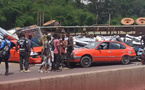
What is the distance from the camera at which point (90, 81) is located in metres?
6.69

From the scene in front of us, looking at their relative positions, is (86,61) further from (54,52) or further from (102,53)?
(54,52)

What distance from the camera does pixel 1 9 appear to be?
112 ft

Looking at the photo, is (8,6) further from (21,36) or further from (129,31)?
(21,36)

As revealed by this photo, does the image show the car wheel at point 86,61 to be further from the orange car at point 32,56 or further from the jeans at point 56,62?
the orange car at point 32,56

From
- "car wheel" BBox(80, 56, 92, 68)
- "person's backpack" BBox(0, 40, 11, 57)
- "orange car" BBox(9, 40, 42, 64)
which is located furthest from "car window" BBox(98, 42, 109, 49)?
"person's backpack" BBox(0, 40, 11, 57)

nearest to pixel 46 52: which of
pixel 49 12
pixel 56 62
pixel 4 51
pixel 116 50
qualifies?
pixel 56 62

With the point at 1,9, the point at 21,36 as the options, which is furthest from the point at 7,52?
the point at 1,9

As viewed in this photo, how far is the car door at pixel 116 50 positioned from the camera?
12.4 meters

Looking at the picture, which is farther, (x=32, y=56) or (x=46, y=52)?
(x=32, y=56)

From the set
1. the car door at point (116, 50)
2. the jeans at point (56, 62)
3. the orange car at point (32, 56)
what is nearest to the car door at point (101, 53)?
the car door at point (116, 50)

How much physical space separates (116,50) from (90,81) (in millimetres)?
6200

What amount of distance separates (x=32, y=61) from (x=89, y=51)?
3.21m

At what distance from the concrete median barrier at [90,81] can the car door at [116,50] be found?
4435 mm

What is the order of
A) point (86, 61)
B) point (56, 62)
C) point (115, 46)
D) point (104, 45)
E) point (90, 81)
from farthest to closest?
point (115, 46), point (104, 45), point (86, 61), point (56, 62), point (90, 81)
